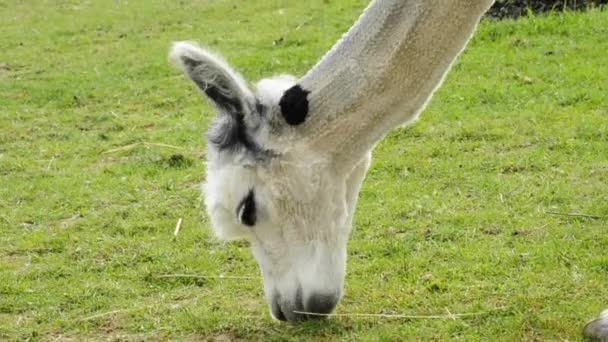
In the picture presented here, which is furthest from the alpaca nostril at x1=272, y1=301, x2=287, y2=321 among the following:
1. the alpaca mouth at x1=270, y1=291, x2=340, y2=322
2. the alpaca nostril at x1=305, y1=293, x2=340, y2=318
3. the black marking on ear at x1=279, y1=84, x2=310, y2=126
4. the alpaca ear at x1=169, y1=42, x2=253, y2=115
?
the alpaca ear at x1=169, y1=42, x2=253, y2=115

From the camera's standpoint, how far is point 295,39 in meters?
12.8

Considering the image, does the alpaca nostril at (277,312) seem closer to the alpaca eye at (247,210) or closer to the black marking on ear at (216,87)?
the alpaca eye at (247,210)

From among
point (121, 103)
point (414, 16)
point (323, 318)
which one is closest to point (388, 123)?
point (414, 16)

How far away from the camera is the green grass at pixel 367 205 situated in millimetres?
4992

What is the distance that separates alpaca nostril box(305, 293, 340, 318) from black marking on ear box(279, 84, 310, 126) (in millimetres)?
774

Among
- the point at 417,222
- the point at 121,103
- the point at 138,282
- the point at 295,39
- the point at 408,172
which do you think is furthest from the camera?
the point at 295,39

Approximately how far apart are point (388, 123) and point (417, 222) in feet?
7.03

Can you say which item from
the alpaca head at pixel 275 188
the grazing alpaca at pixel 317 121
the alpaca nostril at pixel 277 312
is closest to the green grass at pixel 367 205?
the alpaca nostril at pixel 277 312

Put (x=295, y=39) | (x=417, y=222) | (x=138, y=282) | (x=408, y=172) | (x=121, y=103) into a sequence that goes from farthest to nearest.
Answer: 1. (x=295, y=39)
2. (x=121, y=103)
3. (x=408, y=172)
4. (x=417, y=222)
5. (x=138, y=282)

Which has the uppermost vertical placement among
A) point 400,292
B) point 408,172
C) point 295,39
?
point 400,292

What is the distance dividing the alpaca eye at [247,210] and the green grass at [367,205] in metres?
0.70

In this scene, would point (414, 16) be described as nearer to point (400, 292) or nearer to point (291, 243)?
point (291, 243)

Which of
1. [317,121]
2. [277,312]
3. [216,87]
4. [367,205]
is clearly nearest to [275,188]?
[317,121]

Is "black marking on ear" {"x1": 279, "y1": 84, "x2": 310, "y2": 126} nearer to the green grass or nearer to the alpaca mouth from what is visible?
the alpaca mouth
